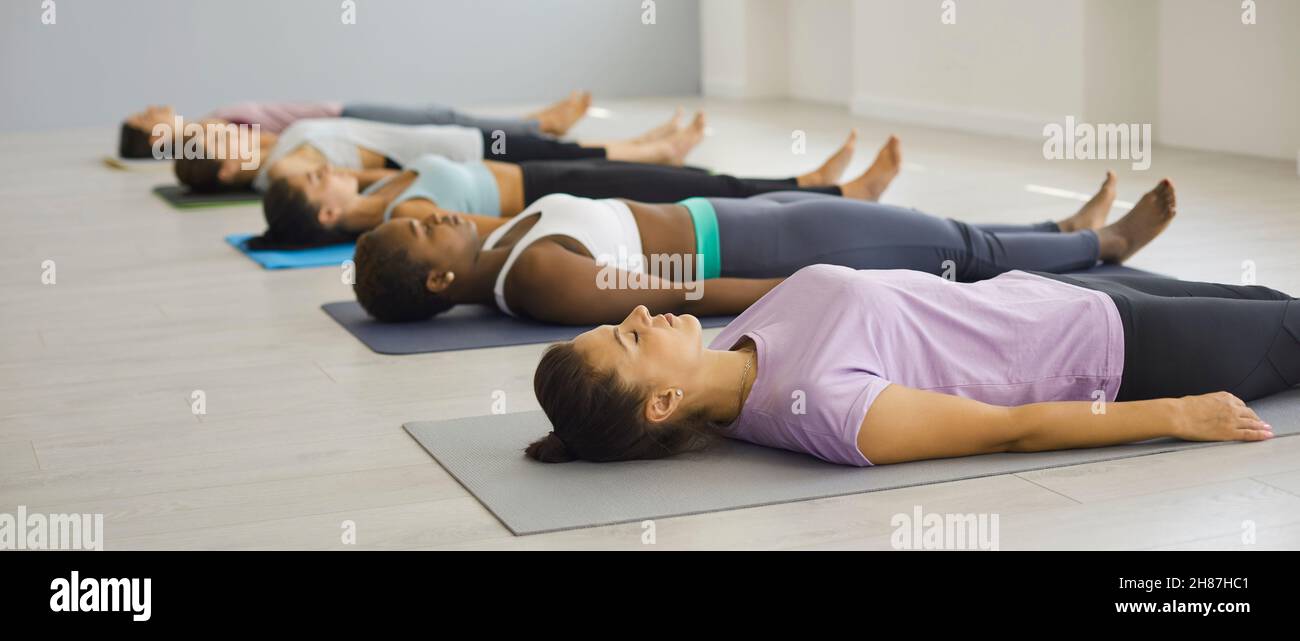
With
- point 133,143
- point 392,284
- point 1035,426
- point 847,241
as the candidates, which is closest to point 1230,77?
point 847,241

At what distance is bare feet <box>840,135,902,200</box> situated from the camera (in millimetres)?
3906

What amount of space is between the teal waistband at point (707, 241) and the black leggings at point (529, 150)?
1893 mm

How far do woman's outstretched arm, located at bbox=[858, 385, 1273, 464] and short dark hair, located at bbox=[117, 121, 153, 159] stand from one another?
219 inches

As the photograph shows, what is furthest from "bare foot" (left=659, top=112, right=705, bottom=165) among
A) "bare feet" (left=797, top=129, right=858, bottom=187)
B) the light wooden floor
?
"bare feet" (left=797, top=129, right=858, bottom=187)

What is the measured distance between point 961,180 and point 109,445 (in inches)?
147

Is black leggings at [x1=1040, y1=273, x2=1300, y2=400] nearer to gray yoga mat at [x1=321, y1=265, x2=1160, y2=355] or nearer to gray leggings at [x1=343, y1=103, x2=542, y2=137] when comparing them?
gray yoga mat at [x1=321, y1=265, x2=1160, y2=355]

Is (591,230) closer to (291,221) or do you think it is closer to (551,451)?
(551,451)

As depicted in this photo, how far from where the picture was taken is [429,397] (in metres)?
2.61

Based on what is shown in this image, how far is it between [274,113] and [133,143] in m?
0.96

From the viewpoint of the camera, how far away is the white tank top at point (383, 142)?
4.70 m

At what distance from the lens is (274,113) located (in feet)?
20.8

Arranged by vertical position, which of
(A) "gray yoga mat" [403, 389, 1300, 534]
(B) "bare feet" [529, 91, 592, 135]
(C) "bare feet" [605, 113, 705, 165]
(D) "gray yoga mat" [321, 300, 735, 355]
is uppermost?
(B) "bare feet" [529, 91, 592, 135]

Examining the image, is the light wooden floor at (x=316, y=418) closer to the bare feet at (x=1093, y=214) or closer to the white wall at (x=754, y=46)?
Result: the bare feet at (x=1093, y=214)
